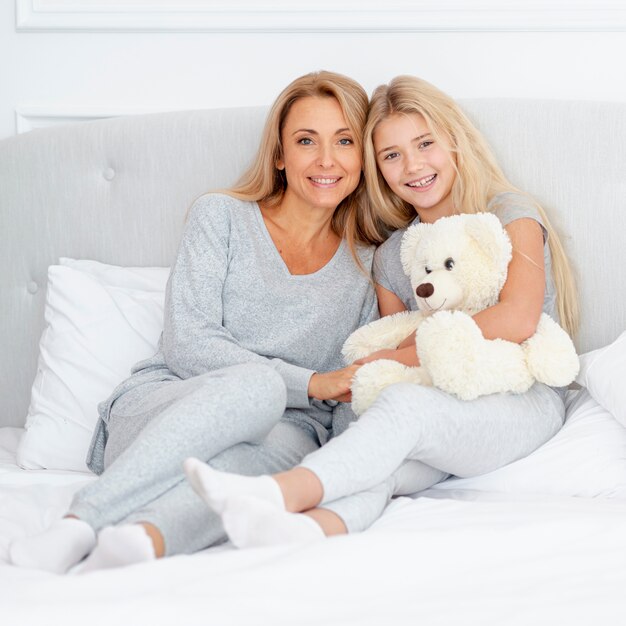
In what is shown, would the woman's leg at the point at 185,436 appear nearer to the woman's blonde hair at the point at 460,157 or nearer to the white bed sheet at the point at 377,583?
the white bed sheet at the point at 377,583

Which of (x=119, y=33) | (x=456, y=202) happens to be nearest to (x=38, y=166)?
(x=119, y=33)

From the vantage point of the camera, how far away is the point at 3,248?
6.69 ft

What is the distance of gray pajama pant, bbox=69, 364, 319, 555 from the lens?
1.19m

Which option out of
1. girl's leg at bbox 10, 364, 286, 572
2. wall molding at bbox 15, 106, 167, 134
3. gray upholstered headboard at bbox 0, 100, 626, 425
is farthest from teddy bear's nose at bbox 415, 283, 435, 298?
wall molding at bbox 15, 106, 167, 134

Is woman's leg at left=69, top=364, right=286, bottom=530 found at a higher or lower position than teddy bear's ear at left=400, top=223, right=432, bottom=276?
lower

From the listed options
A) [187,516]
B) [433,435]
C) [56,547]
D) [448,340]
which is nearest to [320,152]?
[448,340]

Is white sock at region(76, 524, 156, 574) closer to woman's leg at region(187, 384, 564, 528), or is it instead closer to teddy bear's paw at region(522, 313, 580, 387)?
woman's leg at region(187, 384, 564, 528)

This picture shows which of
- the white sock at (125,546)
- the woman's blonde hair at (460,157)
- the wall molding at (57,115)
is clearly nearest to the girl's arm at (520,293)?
the woman's blonde hair at (460,157)

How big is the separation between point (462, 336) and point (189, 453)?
47 cm

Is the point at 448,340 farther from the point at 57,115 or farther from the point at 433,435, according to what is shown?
the point at 57,115

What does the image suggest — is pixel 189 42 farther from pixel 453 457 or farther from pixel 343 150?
pixel 453 457

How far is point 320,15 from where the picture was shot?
2025 mm

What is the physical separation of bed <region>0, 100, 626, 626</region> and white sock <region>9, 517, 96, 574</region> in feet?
0.16

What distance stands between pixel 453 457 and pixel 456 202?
1.83 ft
